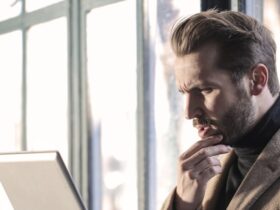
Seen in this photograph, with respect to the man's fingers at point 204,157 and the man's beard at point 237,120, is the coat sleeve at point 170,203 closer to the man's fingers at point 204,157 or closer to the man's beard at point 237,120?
the man's fingers at point 204,157

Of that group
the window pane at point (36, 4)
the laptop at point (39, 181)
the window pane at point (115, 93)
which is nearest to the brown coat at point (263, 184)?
the laptop at point (39, 181)

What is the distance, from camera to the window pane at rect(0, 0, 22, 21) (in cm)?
450

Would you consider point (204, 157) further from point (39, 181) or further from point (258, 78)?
point (39, 181)

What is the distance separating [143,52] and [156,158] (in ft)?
2.02

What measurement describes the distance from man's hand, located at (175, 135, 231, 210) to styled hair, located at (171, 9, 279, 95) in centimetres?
18

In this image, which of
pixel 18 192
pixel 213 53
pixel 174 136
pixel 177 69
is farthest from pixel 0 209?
pixel 174 136

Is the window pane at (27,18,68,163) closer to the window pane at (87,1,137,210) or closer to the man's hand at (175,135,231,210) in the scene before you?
the window pane at (87,1,137,210)

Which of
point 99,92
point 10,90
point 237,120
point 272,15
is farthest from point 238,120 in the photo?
point 10,90

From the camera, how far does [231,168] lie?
5.03 feet

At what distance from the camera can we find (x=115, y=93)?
3.61 metres

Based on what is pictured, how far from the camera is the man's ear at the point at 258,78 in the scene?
1455 millimetres

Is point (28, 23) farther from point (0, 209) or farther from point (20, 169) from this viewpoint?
point (20, 169)

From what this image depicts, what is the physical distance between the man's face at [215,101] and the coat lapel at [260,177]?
0.30 feet

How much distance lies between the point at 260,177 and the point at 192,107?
0.81 ft
